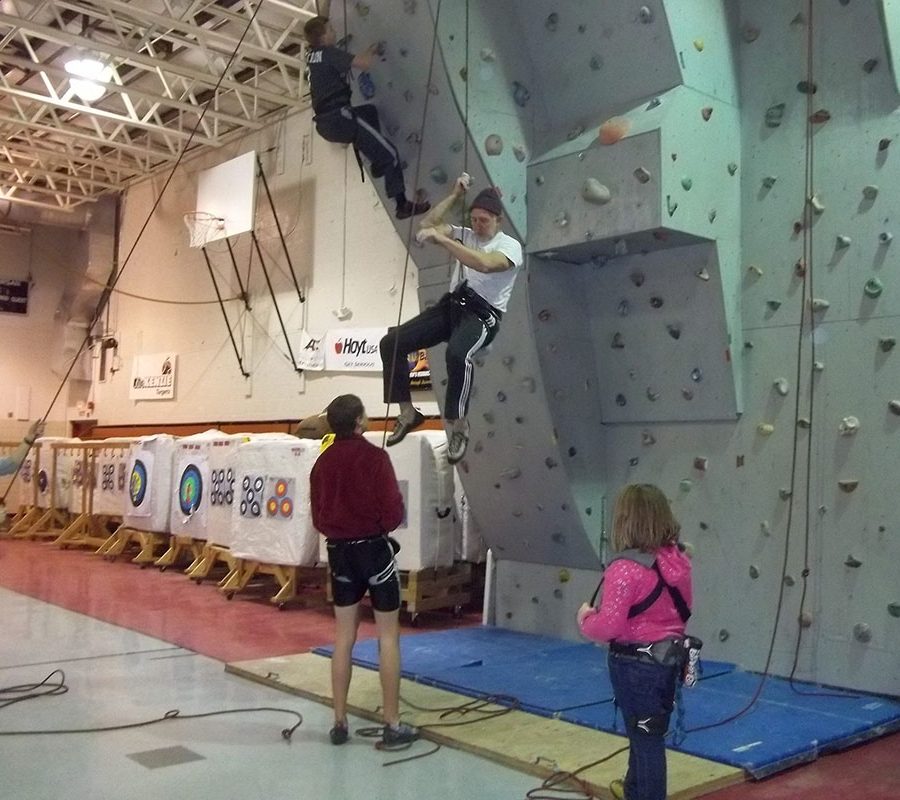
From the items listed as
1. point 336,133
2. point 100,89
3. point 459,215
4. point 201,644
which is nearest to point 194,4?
point 100,89

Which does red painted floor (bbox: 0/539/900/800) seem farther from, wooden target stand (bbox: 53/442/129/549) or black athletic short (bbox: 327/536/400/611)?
black athletic short (bbox: 327/536/400/611)

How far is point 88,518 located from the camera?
1155 centimetres

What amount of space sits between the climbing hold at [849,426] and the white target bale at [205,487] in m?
5.11

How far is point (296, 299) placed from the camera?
1084 cm

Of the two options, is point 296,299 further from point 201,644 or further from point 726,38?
point 726,38

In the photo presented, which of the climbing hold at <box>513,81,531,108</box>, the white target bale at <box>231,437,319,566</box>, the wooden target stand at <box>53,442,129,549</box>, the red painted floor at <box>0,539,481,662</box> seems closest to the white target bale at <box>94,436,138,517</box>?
the wooden target stand at <box>53,442,129,549</box>

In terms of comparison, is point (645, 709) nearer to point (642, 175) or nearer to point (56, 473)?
point (642, 175)

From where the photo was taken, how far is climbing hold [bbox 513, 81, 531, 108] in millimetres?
5215

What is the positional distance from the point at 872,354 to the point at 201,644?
4.30 meters

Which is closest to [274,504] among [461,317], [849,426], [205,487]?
[205,487]

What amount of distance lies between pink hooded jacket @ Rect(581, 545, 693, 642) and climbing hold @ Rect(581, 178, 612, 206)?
98.3 inches

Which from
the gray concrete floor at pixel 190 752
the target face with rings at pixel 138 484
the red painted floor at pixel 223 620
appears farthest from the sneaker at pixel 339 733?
the target face with rings at pixel 138 484

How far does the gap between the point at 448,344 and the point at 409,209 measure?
1.37 metres

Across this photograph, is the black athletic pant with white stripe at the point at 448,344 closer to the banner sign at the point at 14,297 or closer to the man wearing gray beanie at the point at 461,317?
the man wearing gray beanie at the point at 461,317
